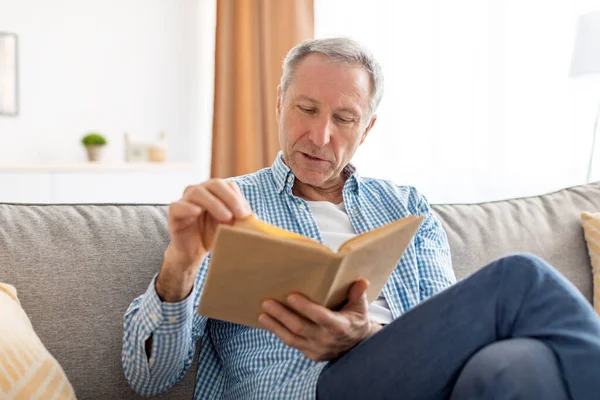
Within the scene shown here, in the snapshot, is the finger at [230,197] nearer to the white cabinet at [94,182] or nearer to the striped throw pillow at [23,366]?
the striped throw pillow at [23,366]

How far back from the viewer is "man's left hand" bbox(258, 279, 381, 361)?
103 cm

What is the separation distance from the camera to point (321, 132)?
1558 mm

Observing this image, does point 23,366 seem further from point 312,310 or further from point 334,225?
point 334,225

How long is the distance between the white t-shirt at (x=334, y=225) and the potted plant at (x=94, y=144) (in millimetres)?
2723

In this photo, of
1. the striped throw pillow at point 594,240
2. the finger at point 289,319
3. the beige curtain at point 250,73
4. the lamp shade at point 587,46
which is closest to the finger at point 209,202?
the finger at point 289,319

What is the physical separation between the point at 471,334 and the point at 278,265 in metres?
0.31

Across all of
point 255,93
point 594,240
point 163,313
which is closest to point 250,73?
point 255,93

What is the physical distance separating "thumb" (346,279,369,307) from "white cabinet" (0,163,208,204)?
255 centimetres

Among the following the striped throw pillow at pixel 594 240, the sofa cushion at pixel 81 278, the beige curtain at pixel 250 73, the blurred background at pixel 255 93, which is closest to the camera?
the sofa cushion at pixel 81 278

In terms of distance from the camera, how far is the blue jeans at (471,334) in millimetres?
967

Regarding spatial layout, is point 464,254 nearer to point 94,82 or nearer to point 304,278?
point 304,278

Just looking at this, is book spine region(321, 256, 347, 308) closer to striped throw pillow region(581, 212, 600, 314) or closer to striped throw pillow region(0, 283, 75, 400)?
striped throw pillow region(0, 283, 75, 400)

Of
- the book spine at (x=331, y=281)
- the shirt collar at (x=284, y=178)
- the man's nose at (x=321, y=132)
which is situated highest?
the man's nose at (x=321, y=132)

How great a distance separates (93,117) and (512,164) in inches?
99.3
